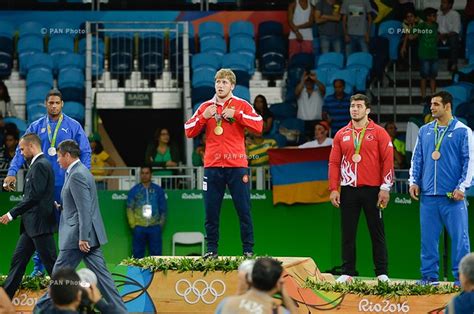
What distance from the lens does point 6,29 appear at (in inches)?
912

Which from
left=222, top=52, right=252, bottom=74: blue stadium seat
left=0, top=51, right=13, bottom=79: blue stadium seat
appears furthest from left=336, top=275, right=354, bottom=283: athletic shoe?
left=0, top=51, right=13, bottom=79: blue stadium seat

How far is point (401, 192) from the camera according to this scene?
17.8 meters

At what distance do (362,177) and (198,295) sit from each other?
2.24m

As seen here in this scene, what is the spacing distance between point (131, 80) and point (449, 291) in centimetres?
1109

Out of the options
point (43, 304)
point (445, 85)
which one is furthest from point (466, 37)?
point (43, 304)

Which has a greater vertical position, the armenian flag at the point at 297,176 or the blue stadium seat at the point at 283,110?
the blue stadium seat at the point at 283,110

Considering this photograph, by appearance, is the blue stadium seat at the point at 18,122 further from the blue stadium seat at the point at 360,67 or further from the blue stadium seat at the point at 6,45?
the blue stadium seat at the point at 360,67

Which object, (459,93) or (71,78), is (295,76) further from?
(71,78)

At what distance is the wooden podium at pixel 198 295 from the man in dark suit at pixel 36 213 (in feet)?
1.66

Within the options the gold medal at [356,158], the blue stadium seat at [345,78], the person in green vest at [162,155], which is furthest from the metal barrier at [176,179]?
the gold medal at [356,158]

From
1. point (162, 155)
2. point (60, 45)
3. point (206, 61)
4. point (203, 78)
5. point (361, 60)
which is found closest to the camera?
point (162, 155)

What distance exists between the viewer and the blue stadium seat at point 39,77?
22.0 metres

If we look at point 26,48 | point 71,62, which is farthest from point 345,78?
point 26,48

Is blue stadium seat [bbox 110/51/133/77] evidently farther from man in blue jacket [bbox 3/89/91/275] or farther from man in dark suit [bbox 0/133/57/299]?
man in dark suit [bbox 0/133/57/299]
